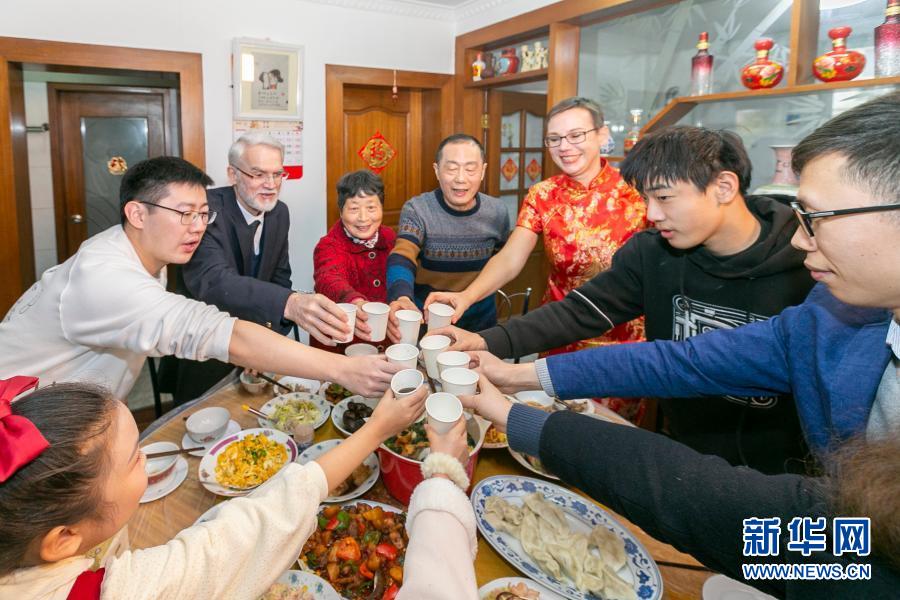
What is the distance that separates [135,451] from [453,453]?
608mm

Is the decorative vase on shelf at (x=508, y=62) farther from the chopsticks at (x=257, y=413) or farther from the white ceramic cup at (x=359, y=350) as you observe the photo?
the chopsticks at (x=257, y=413)

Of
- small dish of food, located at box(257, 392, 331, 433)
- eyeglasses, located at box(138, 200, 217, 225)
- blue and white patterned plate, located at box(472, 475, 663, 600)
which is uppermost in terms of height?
eyeglasses, located at box(138, 200, 217, 225)

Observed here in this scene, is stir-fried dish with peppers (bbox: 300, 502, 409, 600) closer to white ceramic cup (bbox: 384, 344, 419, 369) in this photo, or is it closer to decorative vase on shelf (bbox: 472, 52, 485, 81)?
white ceramic cup (bbox: 384, 344, 419, 369)

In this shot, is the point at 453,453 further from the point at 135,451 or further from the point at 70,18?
the point at 70,18

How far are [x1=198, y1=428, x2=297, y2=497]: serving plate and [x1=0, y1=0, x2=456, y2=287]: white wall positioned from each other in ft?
10.5

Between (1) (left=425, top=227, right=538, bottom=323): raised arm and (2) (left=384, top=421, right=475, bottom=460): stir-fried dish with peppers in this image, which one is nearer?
(2) (left=384, top=421, right=475, bottom=460): stir-fried dish with peppers

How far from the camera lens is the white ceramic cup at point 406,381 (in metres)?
1.36

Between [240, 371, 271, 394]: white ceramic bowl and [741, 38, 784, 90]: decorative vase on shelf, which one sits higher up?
[741, 38, 784, 90]: decorative vase on shelf

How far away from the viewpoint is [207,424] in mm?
1644

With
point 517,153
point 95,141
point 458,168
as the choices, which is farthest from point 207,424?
point 95,141

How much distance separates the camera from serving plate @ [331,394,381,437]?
1642mm

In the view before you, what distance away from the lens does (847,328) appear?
1196 millimetres

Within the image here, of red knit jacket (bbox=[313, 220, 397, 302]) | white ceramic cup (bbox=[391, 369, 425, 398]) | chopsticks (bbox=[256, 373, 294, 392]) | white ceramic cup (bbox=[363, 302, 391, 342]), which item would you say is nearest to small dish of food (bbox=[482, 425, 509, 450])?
white ceramic cup (bbox=[391, 369, 425, 398])

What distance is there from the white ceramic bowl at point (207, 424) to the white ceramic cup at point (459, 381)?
742 millimetres
